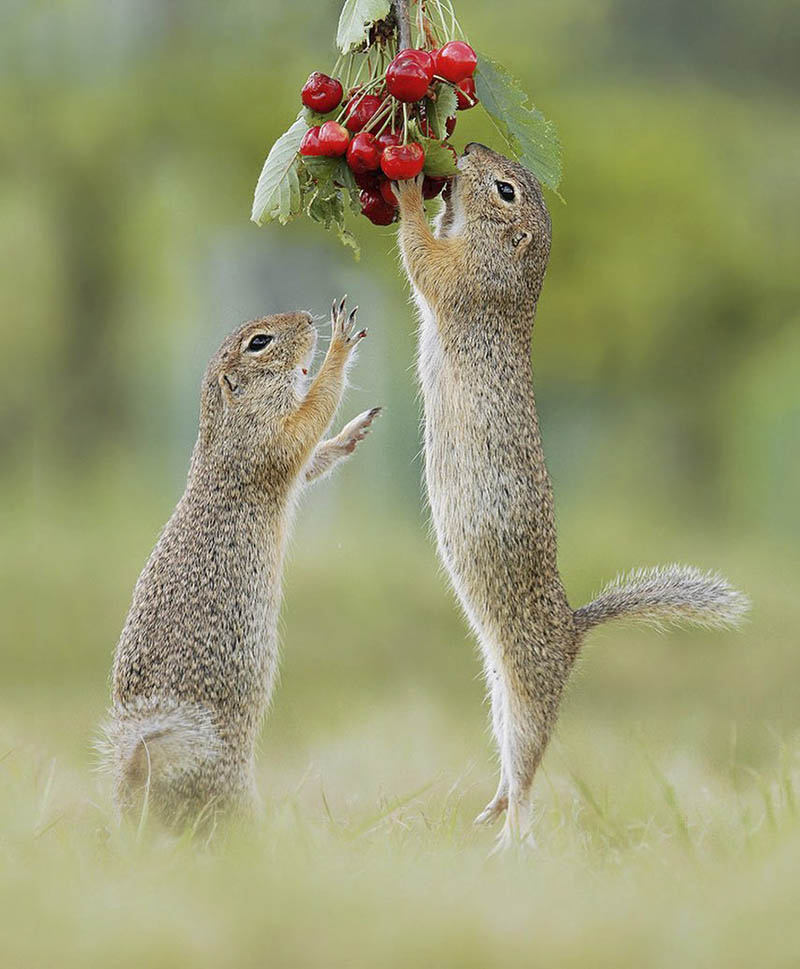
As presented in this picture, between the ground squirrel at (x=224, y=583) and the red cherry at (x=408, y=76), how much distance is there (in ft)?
1.89

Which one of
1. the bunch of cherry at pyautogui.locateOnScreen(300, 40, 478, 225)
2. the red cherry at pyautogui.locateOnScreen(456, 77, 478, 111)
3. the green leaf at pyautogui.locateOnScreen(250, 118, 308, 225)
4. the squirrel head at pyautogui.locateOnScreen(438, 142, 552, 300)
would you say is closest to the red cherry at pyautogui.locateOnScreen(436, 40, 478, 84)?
the bunch of cherry at pyautogui.locateOnScreen(300, 40, 478, 225)

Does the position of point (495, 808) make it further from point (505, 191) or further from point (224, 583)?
point (505, 191)

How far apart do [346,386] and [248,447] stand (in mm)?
241

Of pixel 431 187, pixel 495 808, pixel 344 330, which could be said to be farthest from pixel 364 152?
pixel 495 808

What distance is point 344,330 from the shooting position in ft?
9.25

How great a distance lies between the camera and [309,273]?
6508 millimetres

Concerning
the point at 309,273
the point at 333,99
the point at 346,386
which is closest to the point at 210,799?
the point at 346,386

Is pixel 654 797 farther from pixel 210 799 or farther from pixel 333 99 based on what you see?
pixel 333 99

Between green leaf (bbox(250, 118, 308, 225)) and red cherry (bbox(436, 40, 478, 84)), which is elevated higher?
red cherry (bbox(436, 40, 478, 84))

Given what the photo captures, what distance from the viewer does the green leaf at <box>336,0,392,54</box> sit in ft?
7.53

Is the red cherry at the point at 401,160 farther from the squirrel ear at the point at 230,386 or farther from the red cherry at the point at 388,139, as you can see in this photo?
the squirrel ear at the point at 230,386

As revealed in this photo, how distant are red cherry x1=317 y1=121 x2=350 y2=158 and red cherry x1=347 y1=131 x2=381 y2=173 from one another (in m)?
0.02

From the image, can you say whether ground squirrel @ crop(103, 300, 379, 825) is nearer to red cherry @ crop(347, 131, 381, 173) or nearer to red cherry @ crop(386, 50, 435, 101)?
red cherry @ crop(347, 131, 381, 173)

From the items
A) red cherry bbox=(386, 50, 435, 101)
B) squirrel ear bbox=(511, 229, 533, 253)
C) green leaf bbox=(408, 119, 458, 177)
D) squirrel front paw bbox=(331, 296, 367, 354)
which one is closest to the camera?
red cherry bbox=(386, 50, 435, 101)
